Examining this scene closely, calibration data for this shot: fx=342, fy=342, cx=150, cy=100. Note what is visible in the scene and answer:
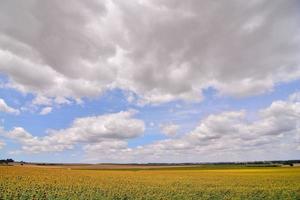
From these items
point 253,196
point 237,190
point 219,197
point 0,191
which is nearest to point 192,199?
point 219,197

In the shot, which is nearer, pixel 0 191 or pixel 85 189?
pixel 0 191

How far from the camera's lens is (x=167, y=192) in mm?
28375

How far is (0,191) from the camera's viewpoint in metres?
25.9

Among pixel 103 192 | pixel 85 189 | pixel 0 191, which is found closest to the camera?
pixel 0 191

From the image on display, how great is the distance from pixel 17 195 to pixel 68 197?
3.65 m

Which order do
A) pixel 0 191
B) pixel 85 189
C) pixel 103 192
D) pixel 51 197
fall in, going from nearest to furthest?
pixel 51 197
pixel 0 191
pixel 103 192
pixel 85 189

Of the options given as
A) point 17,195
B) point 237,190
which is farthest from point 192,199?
point 17,195

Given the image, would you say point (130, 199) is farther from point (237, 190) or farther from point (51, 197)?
point (237, 190)

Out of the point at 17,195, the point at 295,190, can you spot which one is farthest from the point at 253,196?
the point at 17,195

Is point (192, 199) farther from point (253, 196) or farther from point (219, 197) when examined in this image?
point (253, 196)

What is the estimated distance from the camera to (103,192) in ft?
91.0

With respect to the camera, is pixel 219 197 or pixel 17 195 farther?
pixel 219 197

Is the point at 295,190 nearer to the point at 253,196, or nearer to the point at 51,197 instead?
the point at 253,196

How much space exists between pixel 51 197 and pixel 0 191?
182 inches
